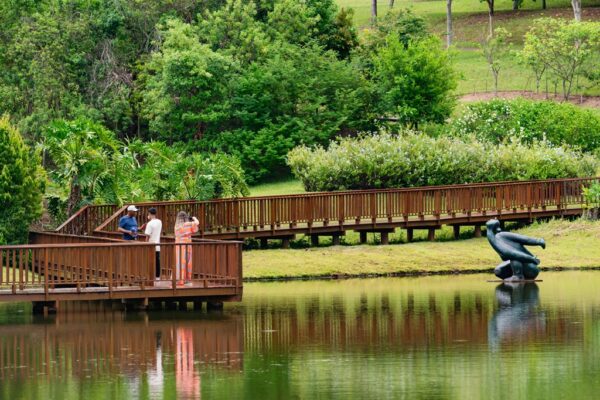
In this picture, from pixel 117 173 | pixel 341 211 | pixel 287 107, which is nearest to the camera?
pixel 117 173

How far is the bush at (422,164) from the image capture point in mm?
56875

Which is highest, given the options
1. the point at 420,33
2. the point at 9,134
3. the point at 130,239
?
the point at 420,33

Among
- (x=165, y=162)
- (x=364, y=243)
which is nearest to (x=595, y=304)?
(x=364, y=243)

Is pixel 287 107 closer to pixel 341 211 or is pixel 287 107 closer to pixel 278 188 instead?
pixel 278 188

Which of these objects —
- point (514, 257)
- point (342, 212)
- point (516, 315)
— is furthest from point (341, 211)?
point (516, 315)

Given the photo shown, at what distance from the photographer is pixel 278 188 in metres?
64.0

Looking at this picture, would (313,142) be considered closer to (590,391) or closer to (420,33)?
(420,33)

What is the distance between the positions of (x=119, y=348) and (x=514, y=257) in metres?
15.2

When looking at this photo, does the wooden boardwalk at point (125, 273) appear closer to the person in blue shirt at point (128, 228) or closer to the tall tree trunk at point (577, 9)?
the person in blue shirt at point (128, 228)

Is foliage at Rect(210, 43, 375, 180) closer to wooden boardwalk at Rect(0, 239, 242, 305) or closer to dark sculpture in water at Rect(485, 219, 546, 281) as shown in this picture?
dark sculpture in water at Rect(485, 219, 546, 281)

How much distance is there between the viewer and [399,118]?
71.6 metres

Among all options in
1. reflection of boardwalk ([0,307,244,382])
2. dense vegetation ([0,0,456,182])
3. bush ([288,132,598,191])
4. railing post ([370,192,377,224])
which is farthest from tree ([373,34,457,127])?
reflection of boardwalk ([0,307,244,382])

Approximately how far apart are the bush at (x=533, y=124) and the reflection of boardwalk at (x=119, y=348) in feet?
106

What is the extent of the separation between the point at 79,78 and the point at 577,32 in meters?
26.7
